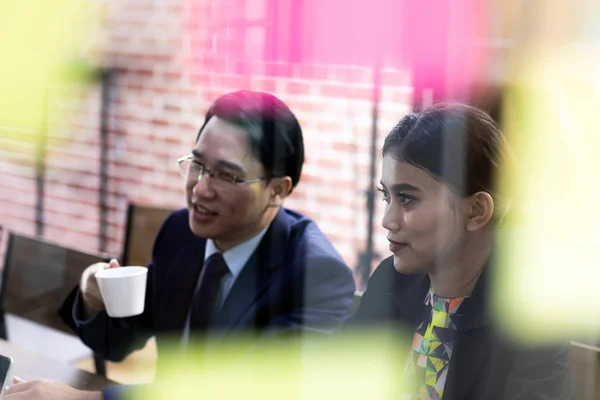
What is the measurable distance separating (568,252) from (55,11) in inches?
87.2

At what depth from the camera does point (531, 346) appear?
0.91 m

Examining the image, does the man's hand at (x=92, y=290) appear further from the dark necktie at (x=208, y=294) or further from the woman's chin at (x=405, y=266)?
the woman's chin at (x=405, y=266)

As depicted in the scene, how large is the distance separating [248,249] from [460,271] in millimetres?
509

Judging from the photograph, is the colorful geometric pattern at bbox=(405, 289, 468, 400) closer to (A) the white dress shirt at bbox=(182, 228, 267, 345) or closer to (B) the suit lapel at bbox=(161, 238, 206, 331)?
(A) the white dress shirt at bbox=(182, 228, 267, 345)

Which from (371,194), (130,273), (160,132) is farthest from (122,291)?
(160,132)

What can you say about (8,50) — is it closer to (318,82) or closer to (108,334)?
(318,82)

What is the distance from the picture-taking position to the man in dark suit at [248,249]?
128cm

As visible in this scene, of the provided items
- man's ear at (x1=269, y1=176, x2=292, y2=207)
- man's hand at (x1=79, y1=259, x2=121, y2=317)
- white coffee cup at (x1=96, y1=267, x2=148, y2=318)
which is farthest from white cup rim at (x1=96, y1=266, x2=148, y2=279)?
man's ear at (x1=269, y1=176, x2=292, y2=207)

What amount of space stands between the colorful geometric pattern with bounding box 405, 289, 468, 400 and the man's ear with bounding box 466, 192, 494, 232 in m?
0.11

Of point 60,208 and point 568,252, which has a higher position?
point 568,252

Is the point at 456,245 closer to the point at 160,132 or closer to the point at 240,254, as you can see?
the point at 240,254

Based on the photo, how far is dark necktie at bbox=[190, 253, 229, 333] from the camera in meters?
1.37

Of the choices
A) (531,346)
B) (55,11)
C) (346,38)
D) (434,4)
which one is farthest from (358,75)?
(55,11)

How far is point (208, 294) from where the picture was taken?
138 centimetres
